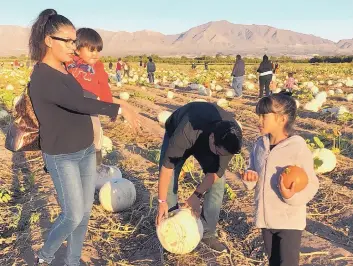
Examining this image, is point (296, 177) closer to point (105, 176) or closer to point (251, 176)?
point (251, 176)

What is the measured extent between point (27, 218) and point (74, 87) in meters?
2.47

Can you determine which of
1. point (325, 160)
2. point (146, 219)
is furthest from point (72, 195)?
point (325, 160)

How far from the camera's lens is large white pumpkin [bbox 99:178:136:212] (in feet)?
15.8

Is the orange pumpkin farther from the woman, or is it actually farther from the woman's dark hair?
the woman

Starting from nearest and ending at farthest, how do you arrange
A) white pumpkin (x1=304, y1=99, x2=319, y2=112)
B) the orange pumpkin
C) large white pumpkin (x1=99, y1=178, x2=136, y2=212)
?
the orange pumpkin < large white pumpkin (x1=99, y1=178, x2=136, y2=212) < white pumpkin (x1=304, y1=99, x2=319, y2=112)

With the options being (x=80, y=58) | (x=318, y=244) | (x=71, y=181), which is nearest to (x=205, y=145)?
(x=71, y=181)

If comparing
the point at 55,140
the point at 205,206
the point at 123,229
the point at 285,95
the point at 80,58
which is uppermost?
the point at 80,58

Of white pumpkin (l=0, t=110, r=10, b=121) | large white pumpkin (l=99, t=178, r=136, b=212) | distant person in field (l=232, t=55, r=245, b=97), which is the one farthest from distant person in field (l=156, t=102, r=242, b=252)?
distant person in field (l=232, t=55, r=245, b=97)

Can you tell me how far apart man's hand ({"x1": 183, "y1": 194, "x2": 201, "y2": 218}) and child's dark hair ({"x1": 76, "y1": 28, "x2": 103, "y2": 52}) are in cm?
152

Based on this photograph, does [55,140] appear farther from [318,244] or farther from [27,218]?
[318,244]

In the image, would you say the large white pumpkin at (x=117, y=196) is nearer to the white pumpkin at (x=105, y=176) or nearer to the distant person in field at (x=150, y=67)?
the white pumpkin at (x=105, y=176)

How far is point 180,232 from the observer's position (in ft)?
12.0

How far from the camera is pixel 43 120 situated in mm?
2854

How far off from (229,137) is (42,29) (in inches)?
56.3
